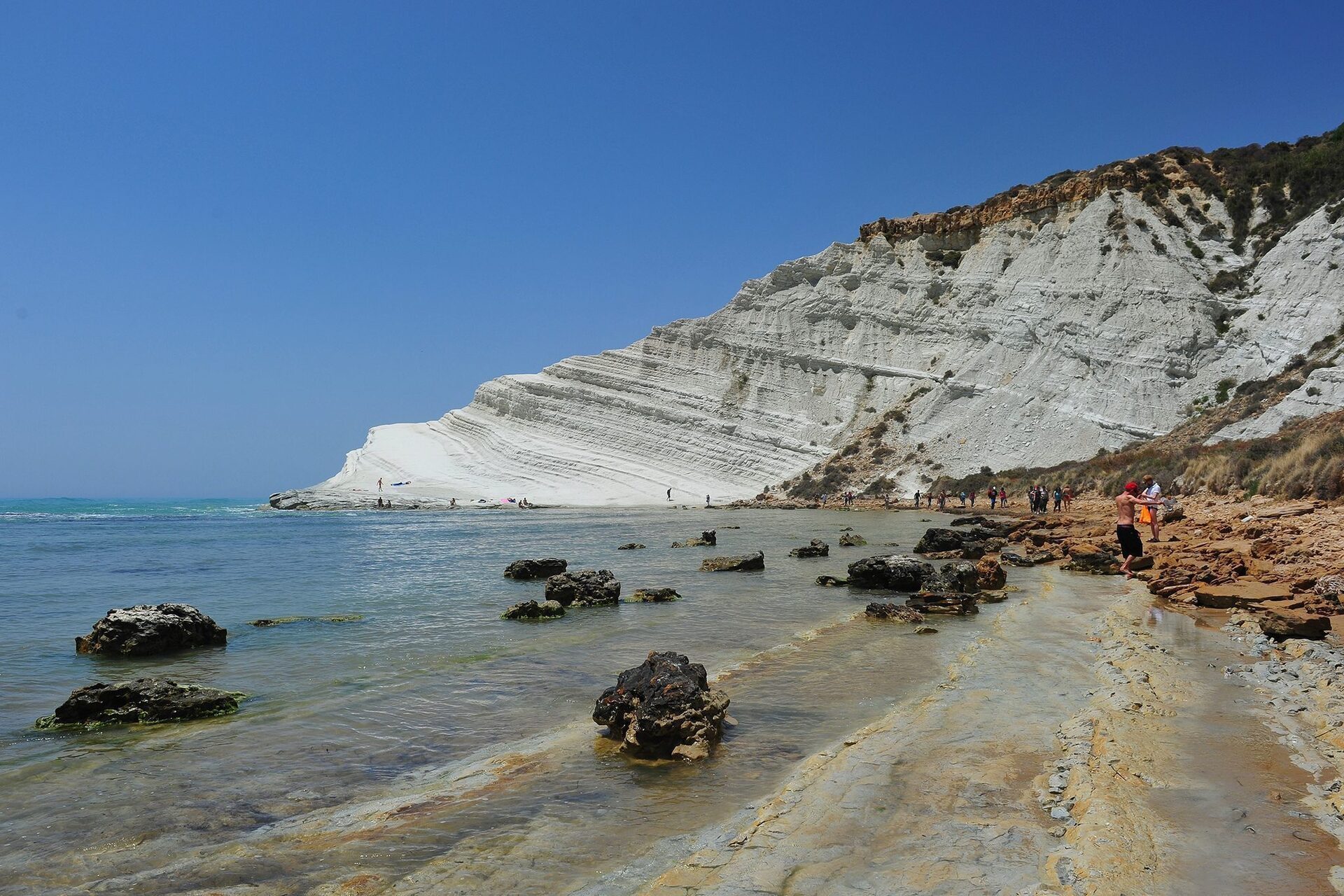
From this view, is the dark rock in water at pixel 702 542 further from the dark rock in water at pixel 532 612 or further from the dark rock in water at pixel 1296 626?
the dark rock in water at pixel 1296 626

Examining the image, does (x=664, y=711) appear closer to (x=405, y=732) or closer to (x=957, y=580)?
(x=405, y=732)

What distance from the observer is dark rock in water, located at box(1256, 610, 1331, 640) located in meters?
7.29

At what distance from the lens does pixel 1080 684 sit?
621cm

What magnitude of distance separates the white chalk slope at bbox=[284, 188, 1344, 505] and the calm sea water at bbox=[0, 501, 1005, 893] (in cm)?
3663

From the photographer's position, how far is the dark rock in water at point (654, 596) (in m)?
12.4

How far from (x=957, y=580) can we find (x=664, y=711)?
8279mm

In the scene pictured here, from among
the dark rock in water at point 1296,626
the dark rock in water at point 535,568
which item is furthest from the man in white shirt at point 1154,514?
the dark rock in water at point 535,568

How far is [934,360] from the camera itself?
53531mm

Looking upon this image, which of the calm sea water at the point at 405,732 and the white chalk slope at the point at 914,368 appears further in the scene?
the white chalk slope at the point at 914,368

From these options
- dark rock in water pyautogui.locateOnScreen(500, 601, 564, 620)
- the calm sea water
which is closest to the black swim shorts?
the calm sea water

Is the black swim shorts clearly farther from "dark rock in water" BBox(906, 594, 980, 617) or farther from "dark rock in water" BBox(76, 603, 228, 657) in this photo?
"dark rock in water" BBox(76, 603, 228, 657)

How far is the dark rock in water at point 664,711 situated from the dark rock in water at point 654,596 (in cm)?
641

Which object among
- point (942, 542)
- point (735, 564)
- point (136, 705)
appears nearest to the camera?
point (136, 705)

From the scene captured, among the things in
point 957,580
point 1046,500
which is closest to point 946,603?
point 957,580
